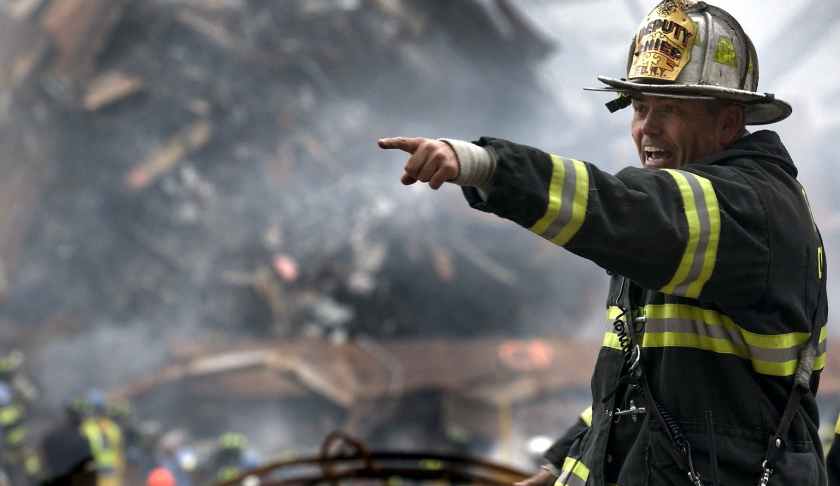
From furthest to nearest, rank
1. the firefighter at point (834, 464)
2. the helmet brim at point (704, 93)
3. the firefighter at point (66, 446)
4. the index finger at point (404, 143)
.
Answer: the firefighter at point (66, 446)
the firefighter at point (834, 464)
the helmet brim at point (704, 93)
the index finger at point (404, 143)

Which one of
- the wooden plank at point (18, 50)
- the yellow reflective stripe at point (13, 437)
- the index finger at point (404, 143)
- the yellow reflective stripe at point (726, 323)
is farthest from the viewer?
the wooden plank at point (18, 50)

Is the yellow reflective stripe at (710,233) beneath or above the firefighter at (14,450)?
above

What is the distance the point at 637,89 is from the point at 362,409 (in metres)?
8.69

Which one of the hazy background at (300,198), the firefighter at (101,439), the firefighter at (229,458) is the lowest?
the firefighter at (229,458)

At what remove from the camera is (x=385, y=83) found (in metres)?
10.4

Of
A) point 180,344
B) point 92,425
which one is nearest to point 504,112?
point 180,344

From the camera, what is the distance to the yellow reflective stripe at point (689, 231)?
4.04 ft

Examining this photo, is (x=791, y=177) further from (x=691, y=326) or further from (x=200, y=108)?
(x=200, y=108)

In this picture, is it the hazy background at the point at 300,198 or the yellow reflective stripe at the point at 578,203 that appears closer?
the yellow reflective stripe at the point at 578,203

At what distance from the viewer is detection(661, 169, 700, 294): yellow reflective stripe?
123cm

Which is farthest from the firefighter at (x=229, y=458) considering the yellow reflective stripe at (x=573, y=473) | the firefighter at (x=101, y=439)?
the yellow reflective stripe at (x=573, y=473)

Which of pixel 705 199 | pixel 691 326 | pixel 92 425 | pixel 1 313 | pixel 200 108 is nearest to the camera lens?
pixel 705 199

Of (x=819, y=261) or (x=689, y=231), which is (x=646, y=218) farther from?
(x=819, y=261)

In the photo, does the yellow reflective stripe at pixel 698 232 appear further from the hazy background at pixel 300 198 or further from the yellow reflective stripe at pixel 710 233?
the hazy background at pixel 300 198
